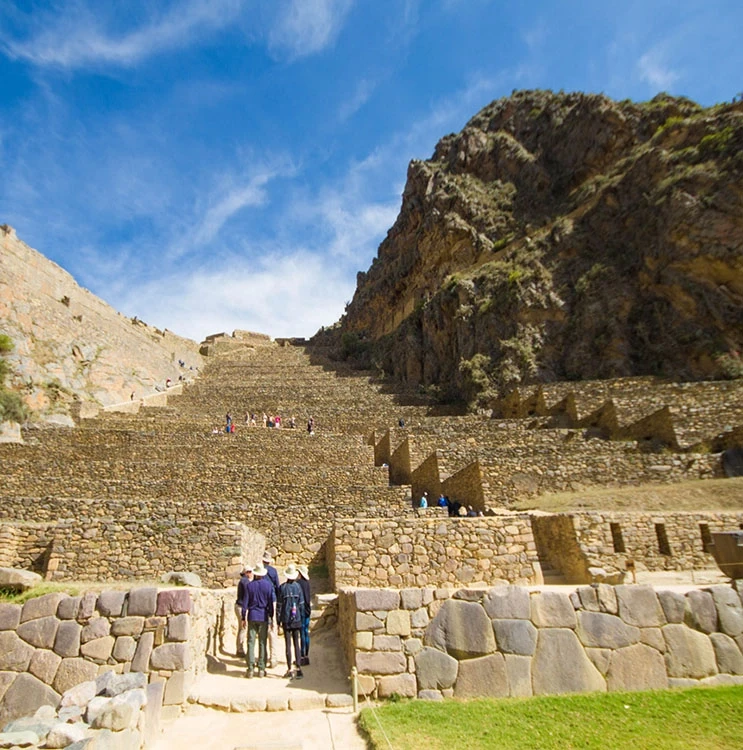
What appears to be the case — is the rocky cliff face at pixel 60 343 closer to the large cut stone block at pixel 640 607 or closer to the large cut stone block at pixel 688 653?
the large cut stone block at pixel 640 607

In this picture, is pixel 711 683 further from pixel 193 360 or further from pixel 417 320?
pixel 193 360

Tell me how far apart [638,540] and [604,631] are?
6.38 m

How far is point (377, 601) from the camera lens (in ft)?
19.4

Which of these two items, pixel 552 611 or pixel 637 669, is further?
pixel 552 611

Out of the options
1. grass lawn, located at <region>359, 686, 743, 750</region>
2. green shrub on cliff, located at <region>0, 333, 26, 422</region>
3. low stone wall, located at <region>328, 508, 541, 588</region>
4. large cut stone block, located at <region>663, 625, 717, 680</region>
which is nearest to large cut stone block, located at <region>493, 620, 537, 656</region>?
grass lawn, located at <region>359, 686, 743, 750</region>

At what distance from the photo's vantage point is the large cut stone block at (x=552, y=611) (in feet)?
18.6

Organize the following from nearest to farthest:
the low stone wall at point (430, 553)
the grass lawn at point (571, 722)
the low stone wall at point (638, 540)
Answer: the grass lawn at point (571, 722)
the low stone wall at point (430, 553)
the low stone wall at point (638, 540)

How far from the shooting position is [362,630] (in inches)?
229

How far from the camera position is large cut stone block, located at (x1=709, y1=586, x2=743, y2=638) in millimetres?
5668

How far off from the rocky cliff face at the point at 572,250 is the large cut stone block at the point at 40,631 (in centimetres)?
2266

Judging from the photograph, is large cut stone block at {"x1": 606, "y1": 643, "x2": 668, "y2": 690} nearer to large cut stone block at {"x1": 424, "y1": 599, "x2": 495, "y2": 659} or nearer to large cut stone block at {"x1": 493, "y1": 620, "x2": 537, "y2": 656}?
large cut stone block at {"x1": 493, "y1": 620, "x2": 537, "y2": 656}

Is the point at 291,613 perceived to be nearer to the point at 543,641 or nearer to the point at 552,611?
the point at 543,641

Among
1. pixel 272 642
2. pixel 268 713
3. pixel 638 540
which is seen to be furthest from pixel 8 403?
pixel 638 540

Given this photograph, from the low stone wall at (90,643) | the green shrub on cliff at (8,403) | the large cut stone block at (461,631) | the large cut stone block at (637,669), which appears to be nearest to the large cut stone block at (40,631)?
the low stone wall at (90,643)
